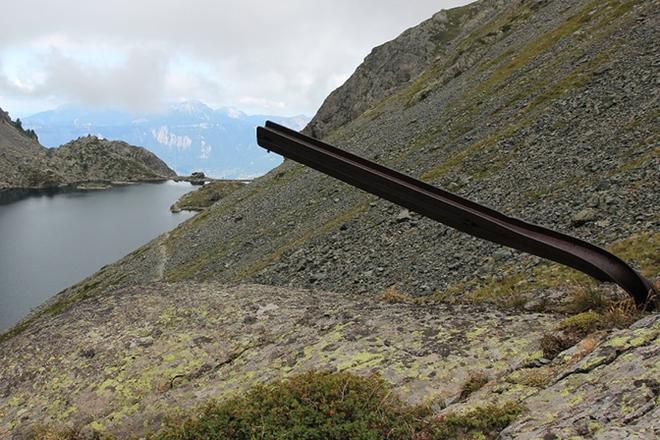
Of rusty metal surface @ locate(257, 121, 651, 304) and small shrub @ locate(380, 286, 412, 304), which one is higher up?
rusty metal surface @ locate(257, 121, 651, 304)

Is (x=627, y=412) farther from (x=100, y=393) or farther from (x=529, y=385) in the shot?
(x=100, y=393)

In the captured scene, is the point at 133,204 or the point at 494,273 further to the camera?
the point at 133,204

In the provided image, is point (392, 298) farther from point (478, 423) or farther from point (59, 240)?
point (59, 240)

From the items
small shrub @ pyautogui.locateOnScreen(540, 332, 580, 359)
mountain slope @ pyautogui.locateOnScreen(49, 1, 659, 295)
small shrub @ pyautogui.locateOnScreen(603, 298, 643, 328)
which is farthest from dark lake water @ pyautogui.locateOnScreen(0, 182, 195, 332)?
small shrub @ pyautogui.locateOnScreen(603, 298, 643, 328)

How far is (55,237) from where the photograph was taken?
4995 inches

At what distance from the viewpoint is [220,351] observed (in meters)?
9.74

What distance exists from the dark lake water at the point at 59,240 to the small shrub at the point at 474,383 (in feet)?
252

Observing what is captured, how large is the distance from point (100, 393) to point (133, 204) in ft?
672

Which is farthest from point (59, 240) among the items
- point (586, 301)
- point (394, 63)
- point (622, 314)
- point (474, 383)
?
point (622, 314)

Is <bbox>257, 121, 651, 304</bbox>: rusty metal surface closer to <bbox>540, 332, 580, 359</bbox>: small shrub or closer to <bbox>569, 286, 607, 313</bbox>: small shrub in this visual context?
<bbox>569, 286, 607, 313</bbox>: small shrub

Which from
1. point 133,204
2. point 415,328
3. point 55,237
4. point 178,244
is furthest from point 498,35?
point 133,204

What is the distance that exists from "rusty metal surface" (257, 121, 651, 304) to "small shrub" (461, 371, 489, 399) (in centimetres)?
216

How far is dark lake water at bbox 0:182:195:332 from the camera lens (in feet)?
280

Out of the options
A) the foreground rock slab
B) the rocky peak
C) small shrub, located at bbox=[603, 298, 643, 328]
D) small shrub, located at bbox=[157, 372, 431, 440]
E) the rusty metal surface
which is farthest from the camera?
the rocky peak
